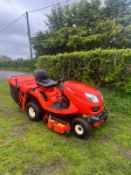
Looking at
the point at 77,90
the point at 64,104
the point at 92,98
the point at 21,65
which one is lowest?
the point at 21,65

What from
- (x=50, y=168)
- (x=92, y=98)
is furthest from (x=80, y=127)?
(x=50, y=168)

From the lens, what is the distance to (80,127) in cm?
427

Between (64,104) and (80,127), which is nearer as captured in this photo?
(80,127)

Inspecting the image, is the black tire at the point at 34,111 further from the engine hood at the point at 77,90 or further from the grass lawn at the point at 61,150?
the engine hood at the point at 77,90

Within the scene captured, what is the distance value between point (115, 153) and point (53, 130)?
1.42m

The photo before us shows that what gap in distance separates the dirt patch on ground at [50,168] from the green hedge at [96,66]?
366 centimetres

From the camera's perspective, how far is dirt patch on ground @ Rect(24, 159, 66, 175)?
3.25m

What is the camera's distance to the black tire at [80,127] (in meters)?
4.17

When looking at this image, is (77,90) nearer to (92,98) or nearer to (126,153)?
(92,98)

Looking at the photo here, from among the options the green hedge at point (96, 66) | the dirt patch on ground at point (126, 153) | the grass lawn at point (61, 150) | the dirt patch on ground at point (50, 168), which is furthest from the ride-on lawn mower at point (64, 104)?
the green hedge at point (96, 66)

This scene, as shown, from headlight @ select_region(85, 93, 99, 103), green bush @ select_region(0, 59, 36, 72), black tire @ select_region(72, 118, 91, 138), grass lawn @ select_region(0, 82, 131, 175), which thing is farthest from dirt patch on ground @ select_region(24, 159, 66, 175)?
green bush @ select_region(0, 59, 36, 72)

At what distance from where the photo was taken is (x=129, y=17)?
19.0 m

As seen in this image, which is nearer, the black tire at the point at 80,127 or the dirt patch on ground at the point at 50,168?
the dirt patch on ground at the point at 50,168

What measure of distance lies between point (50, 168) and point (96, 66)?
4.54 metres
